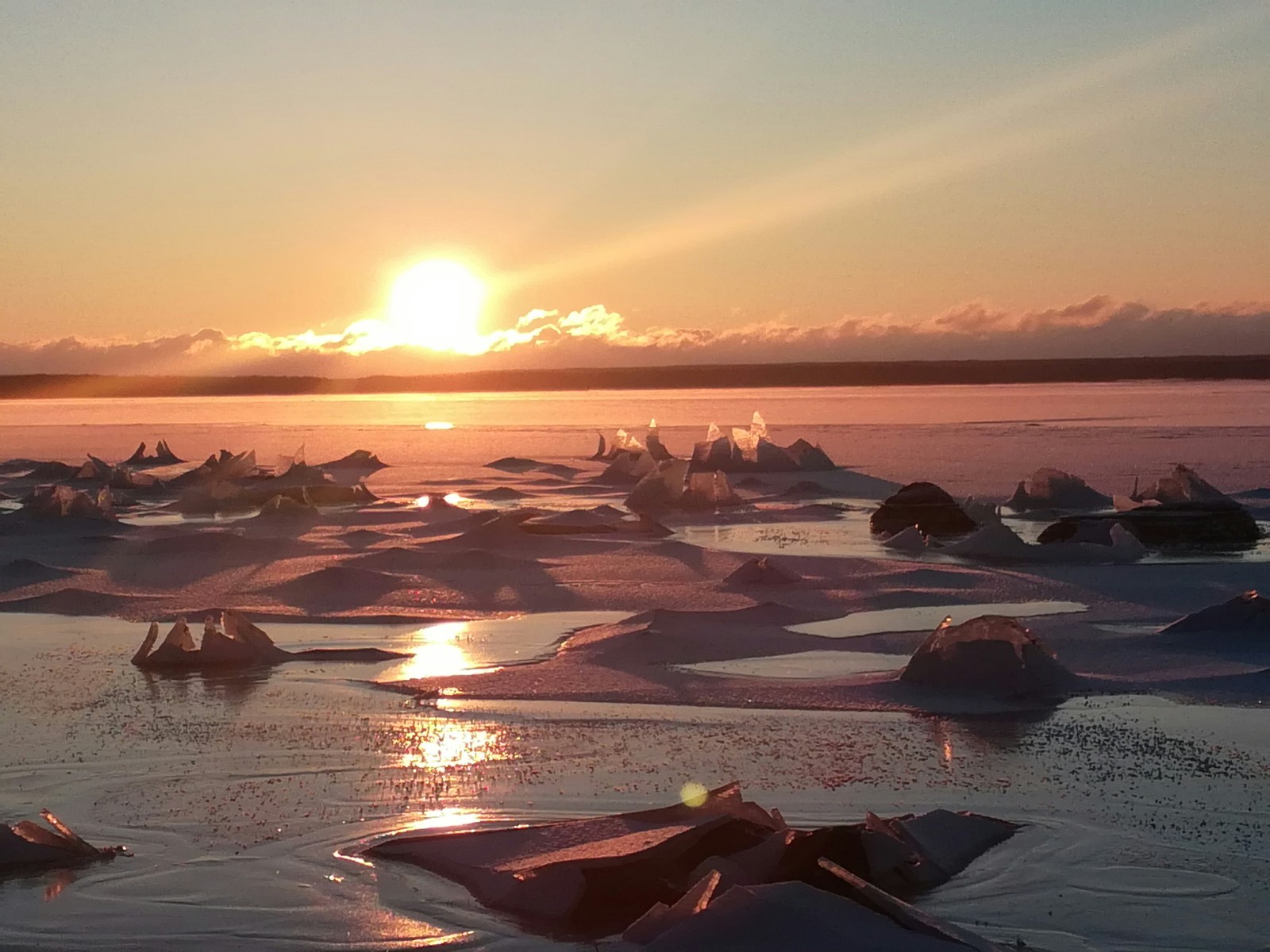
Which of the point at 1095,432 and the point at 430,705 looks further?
the point at 1095,432

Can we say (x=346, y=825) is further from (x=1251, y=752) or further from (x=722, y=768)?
(x=1251, y=752)

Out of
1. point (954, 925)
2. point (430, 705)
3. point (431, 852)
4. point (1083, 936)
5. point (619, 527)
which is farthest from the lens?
point (619, 527)

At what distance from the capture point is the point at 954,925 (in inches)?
143

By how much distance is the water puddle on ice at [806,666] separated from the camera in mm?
7578

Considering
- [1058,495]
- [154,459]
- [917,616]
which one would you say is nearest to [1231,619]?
[917,616]

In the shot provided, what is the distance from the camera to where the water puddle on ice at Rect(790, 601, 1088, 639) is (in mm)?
8945

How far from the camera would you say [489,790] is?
17.5ft

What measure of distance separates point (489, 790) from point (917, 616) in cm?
477

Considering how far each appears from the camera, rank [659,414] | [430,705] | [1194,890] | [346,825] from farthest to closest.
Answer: [659,414], [430,705], [346,825], [1194,890]

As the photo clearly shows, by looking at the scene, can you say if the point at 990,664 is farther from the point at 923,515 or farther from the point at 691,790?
the point at 923,515

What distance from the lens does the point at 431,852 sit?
14.9 ft

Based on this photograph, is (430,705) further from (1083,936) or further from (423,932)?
(1083,936)

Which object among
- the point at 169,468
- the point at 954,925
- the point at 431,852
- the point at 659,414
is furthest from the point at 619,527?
the point at 659,414

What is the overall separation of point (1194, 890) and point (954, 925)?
3.44 ft
